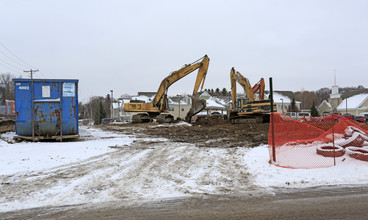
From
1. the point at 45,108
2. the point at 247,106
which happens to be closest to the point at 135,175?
the point at 45,108

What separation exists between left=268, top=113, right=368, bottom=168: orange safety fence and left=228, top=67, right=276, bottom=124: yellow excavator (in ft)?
42.6

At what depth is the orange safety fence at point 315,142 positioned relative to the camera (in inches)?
270

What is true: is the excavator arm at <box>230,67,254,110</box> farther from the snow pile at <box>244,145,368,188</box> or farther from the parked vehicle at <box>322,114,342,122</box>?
the snow pile at <box>244,145,368,188</box>

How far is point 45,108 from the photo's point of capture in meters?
10.5

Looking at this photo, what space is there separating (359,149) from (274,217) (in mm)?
4633

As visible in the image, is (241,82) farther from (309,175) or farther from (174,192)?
(174,192)

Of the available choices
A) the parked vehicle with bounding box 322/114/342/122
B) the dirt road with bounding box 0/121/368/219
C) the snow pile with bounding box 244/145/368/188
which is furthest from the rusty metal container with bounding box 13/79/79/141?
the parked vehicle with bounding box 322/114/342/122

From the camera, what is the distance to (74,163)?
283 inches

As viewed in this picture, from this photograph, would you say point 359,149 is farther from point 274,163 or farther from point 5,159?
point 5,159

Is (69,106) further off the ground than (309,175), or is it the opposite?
(69,106)

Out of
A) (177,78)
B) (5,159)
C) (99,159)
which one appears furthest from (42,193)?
(177,78)

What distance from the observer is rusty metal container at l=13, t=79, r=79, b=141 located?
1023 centimetres

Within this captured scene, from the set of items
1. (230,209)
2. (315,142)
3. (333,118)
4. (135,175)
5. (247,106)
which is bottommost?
(230,209)

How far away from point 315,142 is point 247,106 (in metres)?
14.6
